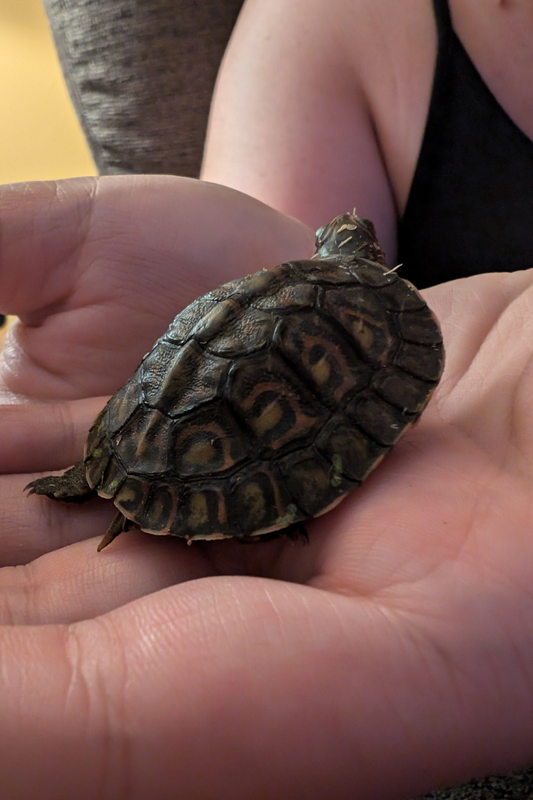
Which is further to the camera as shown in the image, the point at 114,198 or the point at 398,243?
the point at 398,243

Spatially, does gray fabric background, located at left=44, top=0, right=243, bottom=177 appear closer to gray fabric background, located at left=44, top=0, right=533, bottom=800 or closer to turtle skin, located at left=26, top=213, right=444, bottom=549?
gray fabric background, located at left=44, top=0, right=533, bottom=800

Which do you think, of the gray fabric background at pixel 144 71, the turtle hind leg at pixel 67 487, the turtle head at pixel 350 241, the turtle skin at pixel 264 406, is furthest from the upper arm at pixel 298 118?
the turtle hind leg at pixel 67 487

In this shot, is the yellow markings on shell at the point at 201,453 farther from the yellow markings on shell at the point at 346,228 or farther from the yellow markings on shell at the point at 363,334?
the yellow markings on shell at the point at 346,228

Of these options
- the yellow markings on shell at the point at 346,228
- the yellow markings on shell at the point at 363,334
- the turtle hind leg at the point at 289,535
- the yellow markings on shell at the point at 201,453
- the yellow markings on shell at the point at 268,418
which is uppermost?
the yellow markings on shell at the point at 346,228

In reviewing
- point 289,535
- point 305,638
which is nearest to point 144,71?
point 289,535

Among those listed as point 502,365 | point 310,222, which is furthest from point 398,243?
point 502,365

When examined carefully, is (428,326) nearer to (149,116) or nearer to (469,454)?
(469,454)

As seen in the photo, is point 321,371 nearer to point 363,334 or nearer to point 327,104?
point 363,334
